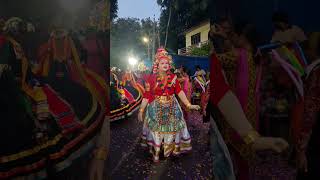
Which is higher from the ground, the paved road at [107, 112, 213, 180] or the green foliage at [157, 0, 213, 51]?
the green foliage at [157, 0, 213, 51]

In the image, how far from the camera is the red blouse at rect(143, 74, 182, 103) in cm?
803

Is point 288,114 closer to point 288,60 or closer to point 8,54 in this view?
point 288,60

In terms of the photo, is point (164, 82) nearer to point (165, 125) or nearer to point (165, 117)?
point (165, 117)

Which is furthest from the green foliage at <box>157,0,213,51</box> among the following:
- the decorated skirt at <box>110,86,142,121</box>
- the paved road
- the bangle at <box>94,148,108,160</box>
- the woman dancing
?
the bangle at <box>94,148,108,160</box>

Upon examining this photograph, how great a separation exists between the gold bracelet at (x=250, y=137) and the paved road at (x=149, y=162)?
264cm

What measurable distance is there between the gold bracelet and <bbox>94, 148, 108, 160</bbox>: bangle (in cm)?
128

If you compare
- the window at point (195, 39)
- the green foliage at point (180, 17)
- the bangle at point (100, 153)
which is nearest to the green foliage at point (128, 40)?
the green foliage at point (180, 17)

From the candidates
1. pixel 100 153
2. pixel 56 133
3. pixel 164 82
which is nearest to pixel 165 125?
pixel 164 82

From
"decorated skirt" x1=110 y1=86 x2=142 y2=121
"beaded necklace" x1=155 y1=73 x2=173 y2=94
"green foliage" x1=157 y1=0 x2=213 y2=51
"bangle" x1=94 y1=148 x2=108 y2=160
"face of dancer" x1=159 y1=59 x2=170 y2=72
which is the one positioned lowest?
"decorated skirt" x1=110 y1=86 x2=142 y2=121

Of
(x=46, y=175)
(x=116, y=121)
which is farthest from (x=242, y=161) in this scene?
Result: (x=116, y=121)

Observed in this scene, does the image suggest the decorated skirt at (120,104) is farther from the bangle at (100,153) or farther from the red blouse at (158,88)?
the bangle at (100,153)

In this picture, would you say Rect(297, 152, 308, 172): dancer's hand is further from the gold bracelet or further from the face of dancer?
the face of dancer

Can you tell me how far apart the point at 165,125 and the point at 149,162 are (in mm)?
804

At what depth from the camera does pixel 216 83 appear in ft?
9.52
